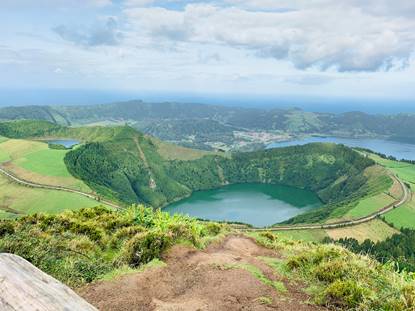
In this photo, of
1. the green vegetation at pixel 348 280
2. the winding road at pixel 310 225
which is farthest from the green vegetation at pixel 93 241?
the winding road at pixel 310 225

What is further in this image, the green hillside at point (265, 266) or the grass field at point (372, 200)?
the grass field at point (372, 200)

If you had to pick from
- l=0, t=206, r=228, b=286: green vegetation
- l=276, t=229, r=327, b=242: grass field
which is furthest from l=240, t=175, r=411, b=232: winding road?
l=0, t=206, r=228, b=286: green vegetation

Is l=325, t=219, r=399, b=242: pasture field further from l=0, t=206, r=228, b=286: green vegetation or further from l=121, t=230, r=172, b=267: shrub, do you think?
l=121, t=230, r=172, b=267: shrub

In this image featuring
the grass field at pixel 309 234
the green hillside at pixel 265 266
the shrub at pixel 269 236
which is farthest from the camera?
the grass field at pixel 309 234

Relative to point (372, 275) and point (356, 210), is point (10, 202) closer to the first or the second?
point (356, 210)

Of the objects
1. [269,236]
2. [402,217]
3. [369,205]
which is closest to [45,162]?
[369,205]

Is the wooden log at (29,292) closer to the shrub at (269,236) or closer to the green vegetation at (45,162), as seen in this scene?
the shrub at (269,236)

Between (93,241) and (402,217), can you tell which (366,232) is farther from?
(93,241)
